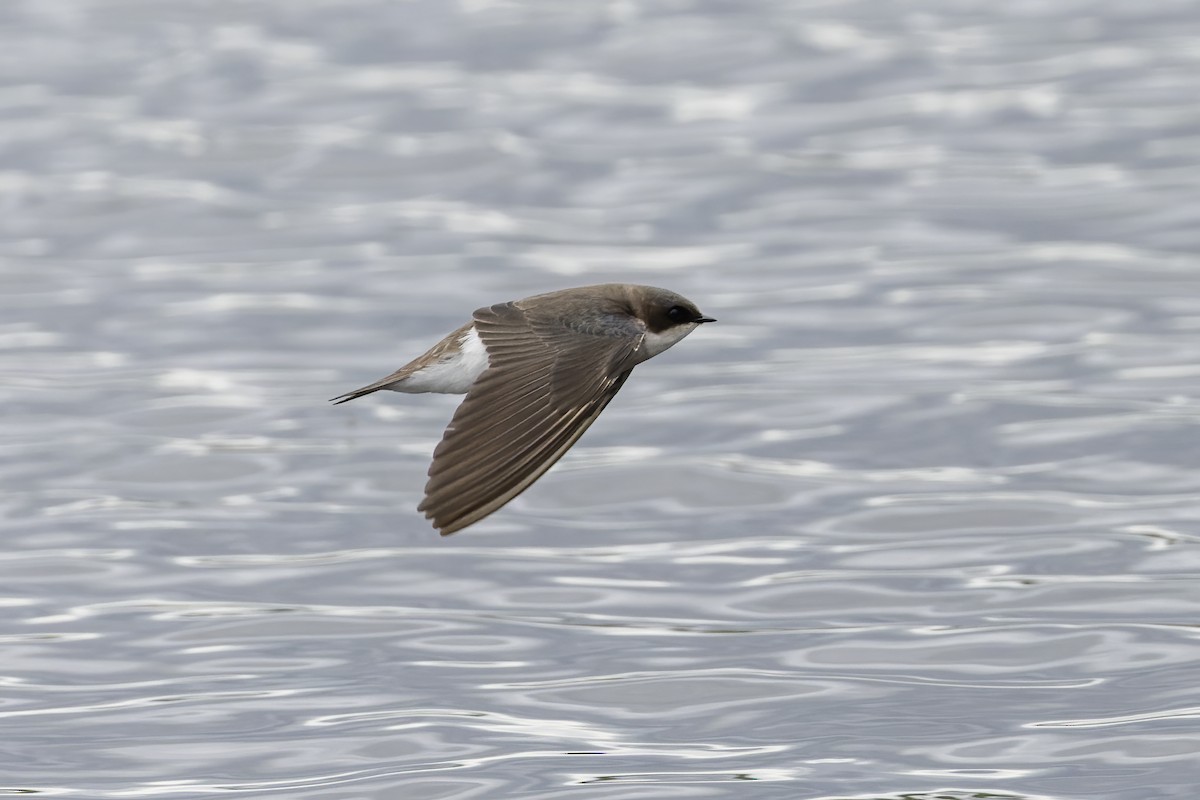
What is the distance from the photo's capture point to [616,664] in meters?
10.8

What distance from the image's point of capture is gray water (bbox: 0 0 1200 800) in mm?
9930

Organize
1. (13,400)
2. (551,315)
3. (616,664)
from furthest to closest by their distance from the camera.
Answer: (13,400), (616,664), (551,315)

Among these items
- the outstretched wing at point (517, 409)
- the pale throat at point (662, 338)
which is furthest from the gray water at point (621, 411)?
the outstretched wing at point (517, 409)

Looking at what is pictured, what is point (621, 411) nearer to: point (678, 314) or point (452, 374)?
point (678, 314)

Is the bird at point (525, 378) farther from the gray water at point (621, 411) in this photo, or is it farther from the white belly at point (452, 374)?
the gray water at point (621, 411)

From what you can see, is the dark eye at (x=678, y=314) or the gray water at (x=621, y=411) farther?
the gray water at (x=621, y=411)

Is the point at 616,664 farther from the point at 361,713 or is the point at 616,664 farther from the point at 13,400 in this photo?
the point at 13,400

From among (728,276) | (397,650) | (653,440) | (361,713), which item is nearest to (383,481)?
(653,440)

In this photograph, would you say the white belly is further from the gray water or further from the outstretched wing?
the gray water

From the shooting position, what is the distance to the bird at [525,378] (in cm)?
689

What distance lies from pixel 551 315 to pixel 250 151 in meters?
15.6

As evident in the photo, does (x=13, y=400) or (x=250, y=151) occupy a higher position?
(x=250, y=151)

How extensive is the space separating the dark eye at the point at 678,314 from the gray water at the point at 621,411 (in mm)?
1787

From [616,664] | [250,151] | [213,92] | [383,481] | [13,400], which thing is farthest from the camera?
[213,92]
